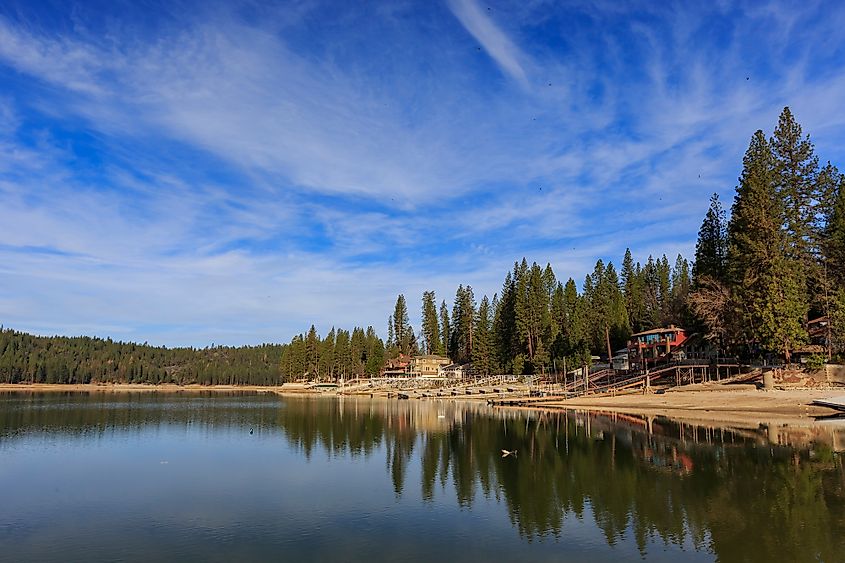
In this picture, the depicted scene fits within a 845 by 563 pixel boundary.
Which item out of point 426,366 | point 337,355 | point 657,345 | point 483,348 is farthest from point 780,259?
point 337,355

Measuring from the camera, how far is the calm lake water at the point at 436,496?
63.0 ft

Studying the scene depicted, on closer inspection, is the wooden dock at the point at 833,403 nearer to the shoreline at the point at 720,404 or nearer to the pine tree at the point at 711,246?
the shoreline at the point at 720,404

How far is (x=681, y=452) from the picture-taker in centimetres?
3612

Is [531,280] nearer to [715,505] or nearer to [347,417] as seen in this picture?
[347,417]

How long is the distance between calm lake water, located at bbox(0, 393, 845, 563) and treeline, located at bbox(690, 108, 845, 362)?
1621 centimetres

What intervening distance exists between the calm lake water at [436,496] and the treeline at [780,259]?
1621 cm

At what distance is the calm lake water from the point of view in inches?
755

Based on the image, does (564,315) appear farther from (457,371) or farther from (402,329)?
(402,329)

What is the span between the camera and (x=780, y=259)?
184 ft

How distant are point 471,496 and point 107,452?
30610 millimetres

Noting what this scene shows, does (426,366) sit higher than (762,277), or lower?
lower

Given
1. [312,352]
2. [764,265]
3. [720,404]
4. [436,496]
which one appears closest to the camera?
[436,496]

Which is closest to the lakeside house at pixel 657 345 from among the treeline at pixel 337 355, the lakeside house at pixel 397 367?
the lakeside house at pixel 397 367

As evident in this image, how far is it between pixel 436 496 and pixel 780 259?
4723 centimetres
